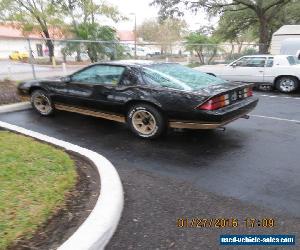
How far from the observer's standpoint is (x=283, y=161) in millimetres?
5285

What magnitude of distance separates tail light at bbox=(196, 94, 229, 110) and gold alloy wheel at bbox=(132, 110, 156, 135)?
99cm

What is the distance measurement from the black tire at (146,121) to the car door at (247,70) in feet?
27.5

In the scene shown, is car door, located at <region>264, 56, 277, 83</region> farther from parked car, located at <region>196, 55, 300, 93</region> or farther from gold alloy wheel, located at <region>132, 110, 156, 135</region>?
gold alloy wheel, located at <region>132, 110, 156, 135</region>

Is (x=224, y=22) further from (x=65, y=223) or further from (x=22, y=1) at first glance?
(x=65, y=223)

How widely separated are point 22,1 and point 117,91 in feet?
95.9

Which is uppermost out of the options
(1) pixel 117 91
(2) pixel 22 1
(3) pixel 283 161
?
(2) pixel 22 1

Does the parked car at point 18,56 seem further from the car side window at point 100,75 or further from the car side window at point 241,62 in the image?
the car side window at point 241,62

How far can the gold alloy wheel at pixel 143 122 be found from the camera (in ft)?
21.2

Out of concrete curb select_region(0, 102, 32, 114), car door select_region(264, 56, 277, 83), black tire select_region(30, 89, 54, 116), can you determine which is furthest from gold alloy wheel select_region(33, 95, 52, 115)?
car door select_region(264, 56, 277, 83)

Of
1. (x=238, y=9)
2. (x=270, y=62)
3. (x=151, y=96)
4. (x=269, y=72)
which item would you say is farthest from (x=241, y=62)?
(x=238, y=9)

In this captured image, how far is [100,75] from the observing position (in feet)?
23.7

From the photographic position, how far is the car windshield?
632 centimetres

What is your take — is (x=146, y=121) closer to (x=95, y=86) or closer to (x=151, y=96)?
(x=151, y=96)

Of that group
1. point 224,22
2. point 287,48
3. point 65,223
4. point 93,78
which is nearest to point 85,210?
point 65,223
